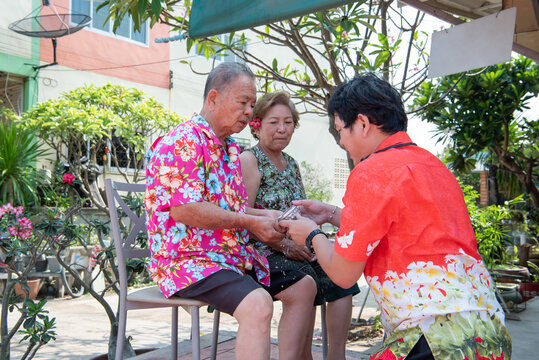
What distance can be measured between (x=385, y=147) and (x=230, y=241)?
0.74m

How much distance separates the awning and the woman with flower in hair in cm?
71

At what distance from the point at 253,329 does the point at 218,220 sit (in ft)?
1.34

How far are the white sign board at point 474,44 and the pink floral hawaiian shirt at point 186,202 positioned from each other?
5.25 ft

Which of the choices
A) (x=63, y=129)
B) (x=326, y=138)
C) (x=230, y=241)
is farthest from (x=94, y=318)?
(x=326, y=138)

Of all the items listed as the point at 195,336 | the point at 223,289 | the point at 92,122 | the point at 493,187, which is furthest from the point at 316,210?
the point at 493,187

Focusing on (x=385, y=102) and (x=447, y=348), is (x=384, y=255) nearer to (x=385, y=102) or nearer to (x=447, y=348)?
(x=447, y=348)

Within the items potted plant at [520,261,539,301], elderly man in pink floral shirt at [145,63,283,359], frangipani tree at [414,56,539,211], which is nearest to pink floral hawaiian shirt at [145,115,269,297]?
elderly man in pink floral shirt at [145,63,283,359]

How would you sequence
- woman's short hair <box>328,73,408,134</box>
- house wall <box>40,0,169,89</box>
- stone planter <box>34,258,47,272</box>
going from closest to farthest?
woman's short hair <box>328,73,408,134</box>
stone planter <box>34,258,47,272</box>
house wall <box>40,0,169,89</box>

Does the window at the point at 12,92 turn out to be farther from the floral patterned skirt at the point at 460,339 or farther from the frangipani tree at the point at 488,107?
the floral patterned skirt at the point at 460,339

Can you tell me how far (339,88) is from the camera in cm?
170

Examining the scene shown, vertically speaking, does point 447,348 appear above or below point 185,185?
below

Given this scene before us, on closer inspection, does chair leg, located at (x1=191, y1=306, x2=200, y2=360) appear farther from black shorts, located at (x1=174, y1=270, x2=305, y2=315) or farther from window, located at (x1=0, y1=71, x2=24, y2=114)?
window, located at (x1=0, y1=71, x2=24, y2=114)

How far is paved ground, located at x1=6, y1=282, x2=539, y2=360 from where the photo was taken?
134 inches

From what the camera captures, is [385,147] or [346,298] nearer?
[385,147]
